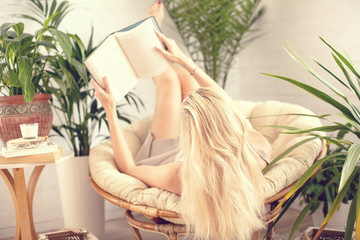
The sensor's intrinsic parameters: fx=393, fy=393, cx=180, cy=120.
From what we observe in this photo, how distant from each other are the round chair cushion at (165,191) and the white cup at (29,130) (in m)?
0.33

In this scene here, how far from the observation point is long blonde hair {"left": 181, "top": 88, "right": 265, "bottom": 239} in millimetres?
1372

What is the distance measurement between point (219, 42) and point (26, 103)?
1.56 m

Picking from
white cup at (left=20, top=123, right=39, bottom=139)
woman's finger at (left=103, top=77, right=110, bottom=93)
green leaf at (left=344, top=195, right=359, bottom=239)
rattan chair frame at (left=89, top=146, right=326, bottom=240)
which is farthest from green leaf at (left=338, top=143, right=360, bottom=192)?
white cup at (left=20, top=123, right=39, bottom=139)

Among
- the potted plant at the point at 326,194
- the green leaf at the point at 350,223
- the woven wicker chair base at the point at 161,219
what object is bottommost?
the potted plant at the point at 326,194

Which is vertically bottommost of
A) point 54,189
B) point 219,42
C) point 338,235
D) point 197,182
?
point 54,189

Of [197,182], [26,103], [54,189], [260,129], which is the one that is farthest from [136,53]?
[54,189]

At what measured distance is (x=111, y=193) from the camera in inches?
68.3

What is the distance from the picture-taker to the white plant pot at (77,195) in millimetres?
2145

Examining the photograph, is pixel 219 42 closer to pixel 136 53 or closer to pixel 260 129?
pixel 260 129

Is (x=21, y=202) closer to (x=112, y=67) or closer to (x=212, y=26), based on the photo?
(x=112, y=67)

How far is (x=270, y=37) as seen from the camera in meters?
3.12

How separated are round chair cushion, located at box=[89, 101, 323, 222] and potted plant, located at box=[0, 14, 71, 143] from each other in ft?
1.20

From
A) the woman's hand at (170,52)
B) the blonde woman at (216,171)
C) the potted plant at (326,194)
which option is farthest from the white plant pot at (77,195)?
the potted plant at (326,194)

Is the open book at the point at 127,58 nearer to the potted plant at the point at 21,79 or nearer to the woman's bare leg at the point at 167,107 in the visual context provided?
Answer: the potted plant at the point at 21,79
